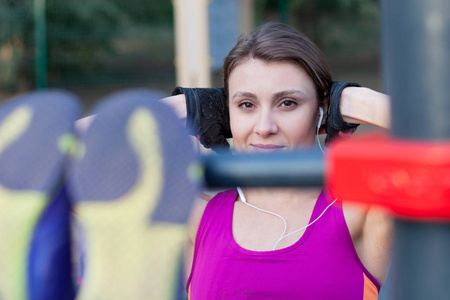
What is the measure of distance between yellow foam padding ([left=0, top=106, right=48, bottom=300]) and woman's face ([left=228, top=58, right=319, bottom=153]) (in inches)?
30.9

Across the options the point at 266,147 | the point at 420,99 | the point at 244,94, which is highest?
the point at 420,99

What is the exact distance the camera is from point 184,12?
457 centimetres

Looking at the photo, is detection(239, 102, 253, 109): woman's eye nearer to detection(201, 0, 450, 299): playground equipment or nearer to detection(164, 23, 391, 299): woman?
detection(164, 23, 391, 299): woman

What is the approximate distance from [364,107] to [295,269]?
39cm

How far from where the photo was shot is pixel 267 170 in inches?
19.5

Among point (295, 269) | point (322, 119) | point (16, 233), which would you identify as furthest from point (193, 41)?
point (16, 233)

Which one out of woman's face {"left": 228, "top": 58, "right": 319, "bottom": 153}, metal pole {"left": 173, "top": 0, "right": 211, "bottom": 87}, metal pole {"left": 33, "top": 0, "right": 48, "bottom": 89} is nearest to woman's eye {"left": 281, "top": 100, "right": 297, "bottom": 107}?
woman's face {"left": 228, "top": 58, "right": 319, "bottom": 153}

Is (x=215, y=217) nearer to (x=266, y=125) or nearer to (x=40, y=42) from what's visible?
(x=266, y=125)

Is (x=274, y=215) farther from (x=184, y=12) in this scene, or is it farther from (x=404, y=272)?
(x=184, y=12)

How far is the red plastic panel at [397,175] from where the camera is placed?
1.25 ft

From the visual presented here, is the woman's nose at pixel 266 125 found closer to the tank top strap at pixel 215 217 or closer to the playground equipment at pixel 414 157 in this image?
the tank top strap at pixel 215 217

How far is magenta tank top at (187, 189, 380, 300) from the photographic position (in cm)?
119

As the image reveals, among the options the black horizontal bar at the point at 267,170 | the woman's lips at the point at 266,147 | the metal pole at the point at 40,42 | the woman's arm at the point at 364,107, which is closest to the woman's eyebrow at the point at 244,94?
the woman's lips at the point at 266,147

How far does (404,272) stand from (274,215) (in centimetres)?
93
